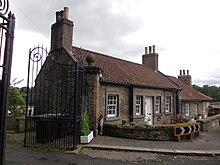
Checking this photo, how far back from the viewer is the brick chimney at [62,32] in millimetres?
12337

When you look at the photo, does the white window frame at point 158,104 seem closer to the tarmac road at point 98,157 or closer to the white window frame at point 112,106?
the white window frame at point 112,106

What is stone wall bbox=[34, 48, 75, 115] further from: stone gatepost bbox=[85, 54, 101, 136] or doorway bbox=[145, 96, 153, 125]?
doorway bbox=[145, 96, 153, 125]

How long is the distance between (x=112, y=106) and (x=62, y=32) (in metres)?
5.84

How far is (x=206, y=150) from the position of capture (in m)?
8.09

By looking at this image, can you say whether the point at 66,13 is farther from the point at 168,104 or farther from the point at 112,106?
the point at 168,104

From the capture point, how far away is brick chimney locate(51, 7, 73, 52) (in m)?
→ 12.3

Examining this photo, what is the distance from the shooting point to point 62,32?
483 inches

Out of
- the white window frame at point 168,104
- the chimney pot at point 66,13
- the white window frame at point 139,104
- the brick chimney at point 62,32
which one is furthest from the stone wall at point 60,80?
the white window frame at point 168,104

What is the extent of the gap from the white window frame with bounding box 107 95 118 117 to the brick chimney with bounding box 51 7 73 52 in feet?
14.4

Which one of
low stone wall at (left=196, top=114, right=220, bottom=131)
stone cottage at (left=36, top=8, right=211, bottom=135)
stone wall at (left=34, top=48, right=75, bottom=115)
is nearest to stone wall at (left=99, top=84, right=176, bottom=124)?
stone cottage at (left=36, top=8, right=211, bottom=135)

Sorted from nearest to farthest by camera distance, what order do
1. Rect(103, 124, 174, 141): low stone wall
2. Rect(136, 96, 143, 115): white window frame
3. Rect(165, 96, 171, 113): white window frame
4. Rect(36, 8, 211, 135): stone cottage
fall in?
Rect(103, 124, 174, 141): low stone wall < Rect(36, 8, 211, 135): stone cottage < Rect(136, 96, 143, 115): white window frame < Rect(165, 96, 171, 113): white window frame

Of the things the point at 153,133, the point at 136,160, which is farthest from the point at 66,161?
the point at 153,133

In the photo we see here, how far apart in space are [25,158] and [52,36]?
8787 millimetres

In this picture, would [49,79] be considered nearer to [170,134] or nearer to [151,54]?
[170,134]
